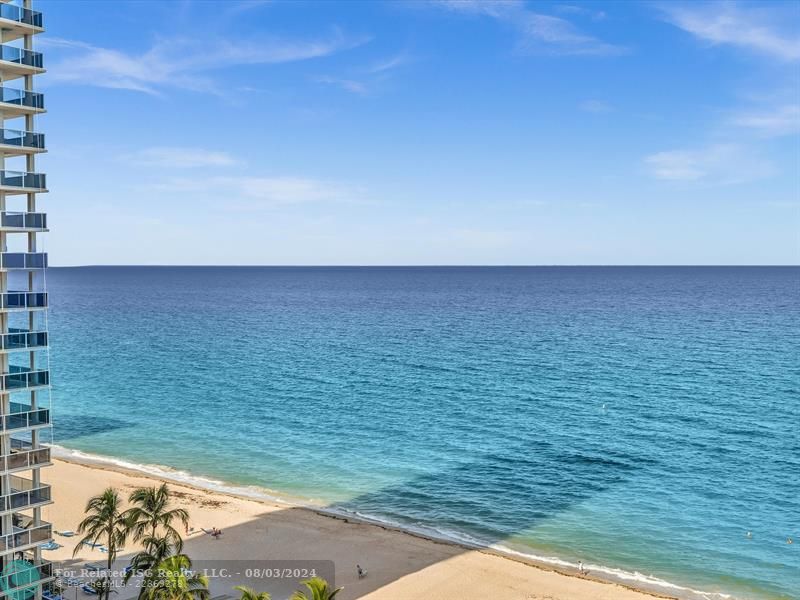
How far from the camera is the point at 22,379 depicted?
24.0 m

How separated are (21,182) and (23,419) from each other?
8.34 meters

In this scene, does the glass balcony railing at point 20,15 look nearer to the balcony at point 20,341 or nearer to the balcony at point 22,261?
the balcony at point 22,261

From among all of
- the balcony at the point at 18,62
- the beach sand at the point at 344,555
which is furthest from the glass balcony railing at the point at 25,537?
the balcony at the point at 18,62

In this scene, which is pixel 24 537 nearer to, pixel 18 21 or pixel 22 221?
pixel 22 221

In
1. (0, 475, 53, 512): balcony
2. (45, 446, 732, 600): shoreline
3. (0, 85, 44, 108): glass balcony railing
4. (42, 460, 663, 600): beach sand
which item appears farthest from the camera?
(45, 446, 732, 600): shoreline

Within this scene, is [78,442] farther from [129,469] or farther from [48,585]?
[48,585]

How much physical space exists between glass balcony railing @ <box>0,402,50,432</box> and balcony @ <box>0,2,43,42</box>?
13118mm

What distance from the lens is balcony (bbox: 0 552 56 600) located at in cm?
2370

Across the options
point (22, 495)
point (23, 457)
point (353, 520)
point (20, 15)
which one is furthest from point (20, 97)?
point (353, 520)

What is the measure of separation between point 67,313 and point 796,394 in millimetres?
150559

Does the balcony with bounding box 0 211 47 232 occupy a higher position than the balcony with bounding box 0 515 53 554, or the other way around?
the balcony with bounding box 0 211 47 232

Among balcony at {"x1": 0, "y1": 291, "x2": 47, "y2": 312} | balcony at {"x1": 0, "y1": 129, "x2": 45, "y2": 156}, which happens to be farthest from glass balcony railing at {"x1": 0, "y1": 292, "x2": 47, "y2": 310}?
balcony at {"x1": 0, "y1": 129, "x2": 45, "y2": 156}

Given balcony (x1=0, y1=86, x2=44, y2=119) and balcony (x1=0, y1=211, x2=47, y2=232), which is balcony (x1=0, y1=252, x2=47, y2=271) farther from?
balcony (x1=0, y1=86, x2=44, y2=119)

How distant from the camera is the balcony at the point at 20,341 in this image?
2358 cm
